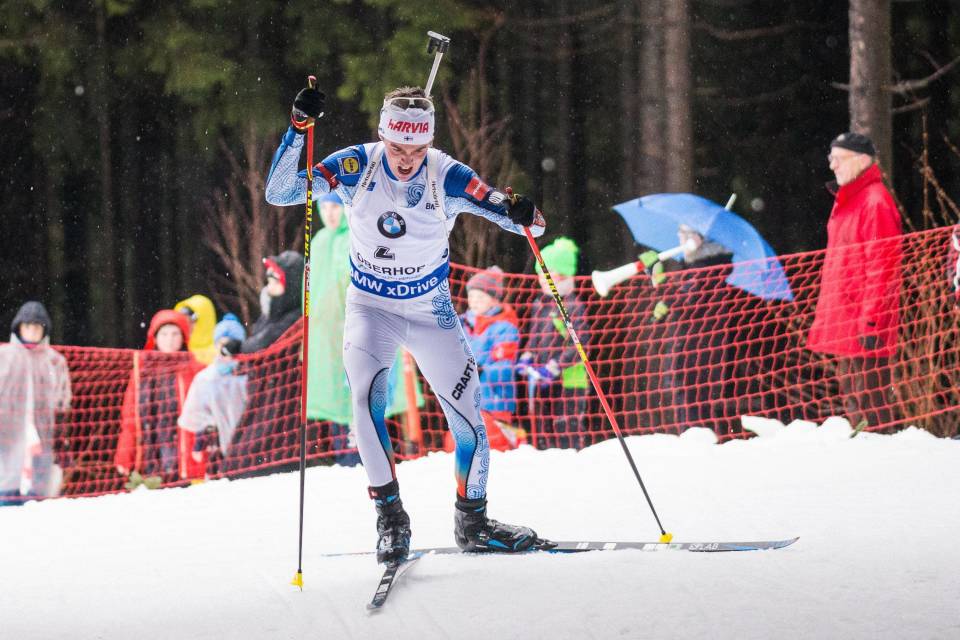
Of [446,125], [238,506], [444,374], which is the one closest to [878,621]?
[444,374]

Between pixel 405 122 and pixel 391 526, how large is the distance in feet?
4.63

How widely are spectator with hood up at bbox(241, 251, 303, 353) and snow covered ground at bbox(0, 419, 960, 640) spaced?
154 cm

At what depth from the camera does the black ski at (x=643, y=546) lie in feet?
13.0

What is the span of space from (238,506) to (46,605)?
6.24 feet

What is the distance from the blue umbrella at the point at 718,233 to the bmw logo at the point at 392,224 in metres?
3.22

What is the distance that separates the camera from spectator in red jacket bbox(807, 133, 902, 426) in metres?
6.39

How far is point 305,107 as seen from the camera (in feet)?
13.1

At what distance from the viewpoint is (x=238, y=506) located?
583 cm

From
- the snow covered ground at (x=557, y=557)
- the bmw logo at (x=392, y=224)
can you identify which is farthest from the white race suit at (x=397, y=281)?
the snow covered ground at (x=557, y=557)

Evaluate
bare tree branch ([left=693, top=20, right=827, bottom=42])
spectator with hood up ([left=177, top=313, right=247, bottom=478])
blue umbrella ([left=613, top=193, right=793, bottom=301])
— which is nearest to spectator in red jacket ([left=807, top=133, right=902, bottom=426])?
blue umbrella ([left=613, top=193, right=793, bottom=301])

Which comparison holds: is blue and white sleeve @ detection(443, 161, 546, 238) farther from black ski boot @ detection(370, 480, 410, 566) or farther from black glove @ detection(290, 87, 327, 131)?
black ski boot @ detection(370, 480, 410, 566)

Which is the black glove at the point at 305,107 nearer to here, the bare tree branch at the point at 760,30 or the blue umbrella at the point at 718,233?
the blue umbrella at the point at 718,233

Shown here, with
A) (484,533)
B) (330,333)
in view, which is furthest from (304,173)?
(330,333)

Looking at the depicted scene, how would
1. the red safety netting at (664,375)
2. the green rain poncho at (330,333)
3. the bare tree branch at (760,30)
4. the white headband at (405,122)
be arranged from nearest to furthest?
the white headband at (405,122)
the red safety netting at (664,375)
the green rain poncho at (330,333)
the bare tree branch at (760,30)
